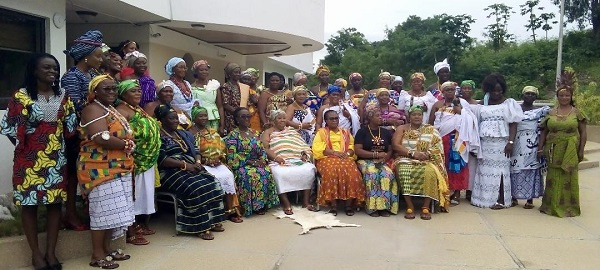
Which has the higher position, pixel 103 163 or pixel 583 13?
pixel 583 13

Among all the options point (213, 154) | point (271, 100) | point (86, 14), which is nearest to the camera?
point (213, 154)

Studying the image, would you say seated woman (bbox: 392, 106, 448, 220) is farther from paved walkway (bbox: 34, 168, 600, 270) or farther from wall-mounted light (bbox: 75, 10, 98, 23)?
wall-mounted light (bbox: 75, 10, 98, 23)

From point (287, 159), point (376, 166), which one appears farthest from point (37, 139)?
point (376, 166)

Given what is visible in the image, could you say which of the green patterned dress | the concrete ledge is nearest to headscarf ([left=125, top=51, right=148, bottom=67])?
the concrete ledge

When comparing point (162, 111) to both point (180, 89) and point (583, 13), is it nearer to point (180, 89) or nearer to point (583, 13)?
point (180, 89)

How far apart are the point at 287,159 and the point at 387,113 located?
1.54 m

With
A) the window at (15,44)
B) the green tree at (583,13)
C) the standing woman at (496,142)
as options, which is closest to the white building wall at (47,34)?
the window at (15,44)

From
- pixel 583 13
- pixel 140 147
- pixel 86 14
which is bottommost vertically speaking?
pixel 140 147

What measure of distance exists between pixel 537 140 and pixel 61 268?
5.82m

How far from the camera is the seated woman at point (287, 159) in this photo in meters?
6.14

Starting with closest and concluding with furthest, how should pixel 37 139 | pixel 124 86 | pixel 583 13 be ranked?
1. pixel 37 139
2. pixel 124 86
3. pixel 583 13

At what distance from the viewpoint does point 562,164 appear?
239 inches

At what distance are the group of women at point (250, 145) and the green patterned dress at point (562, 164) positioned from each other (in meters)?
0.02

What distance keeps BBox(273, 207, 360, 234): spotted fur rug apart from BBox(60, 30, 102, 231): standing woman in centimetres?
234
